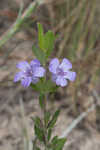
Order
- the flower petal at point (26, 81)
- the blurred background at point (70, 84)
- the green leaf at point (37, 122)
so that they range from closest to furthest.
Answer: the flower petal at point (26, 81)
the green leaf at point (37, 122)
the blurred background at point (70, 84)

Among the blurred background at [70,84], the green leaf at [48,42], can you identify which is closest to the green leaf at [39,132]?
the green leaf at [48,42]

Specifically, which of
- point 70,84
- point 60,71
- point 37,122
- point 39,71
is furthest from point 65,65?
point 70,84

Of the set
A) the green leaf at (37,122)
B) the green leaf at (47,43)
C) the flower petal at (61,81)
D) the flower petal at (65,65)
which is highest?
the green leaf at (47,43)

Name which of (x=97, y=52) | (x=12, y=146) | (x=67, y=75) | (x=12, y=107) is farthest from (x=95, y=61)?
(x=67, y=75)

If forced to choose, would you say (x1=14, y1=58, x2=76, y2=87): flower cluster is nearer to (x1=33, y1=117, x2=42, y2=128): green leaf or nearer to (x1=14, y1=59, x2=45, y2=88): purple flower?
(x1=14, y1=59, x2=45, y2=88): purple flower

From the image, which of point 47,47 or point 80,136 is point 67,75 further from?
point 80,136

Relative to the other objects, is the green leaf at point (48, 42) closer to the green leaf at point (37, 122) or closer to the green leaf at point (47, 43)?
the green leaf at point (47, 43)
